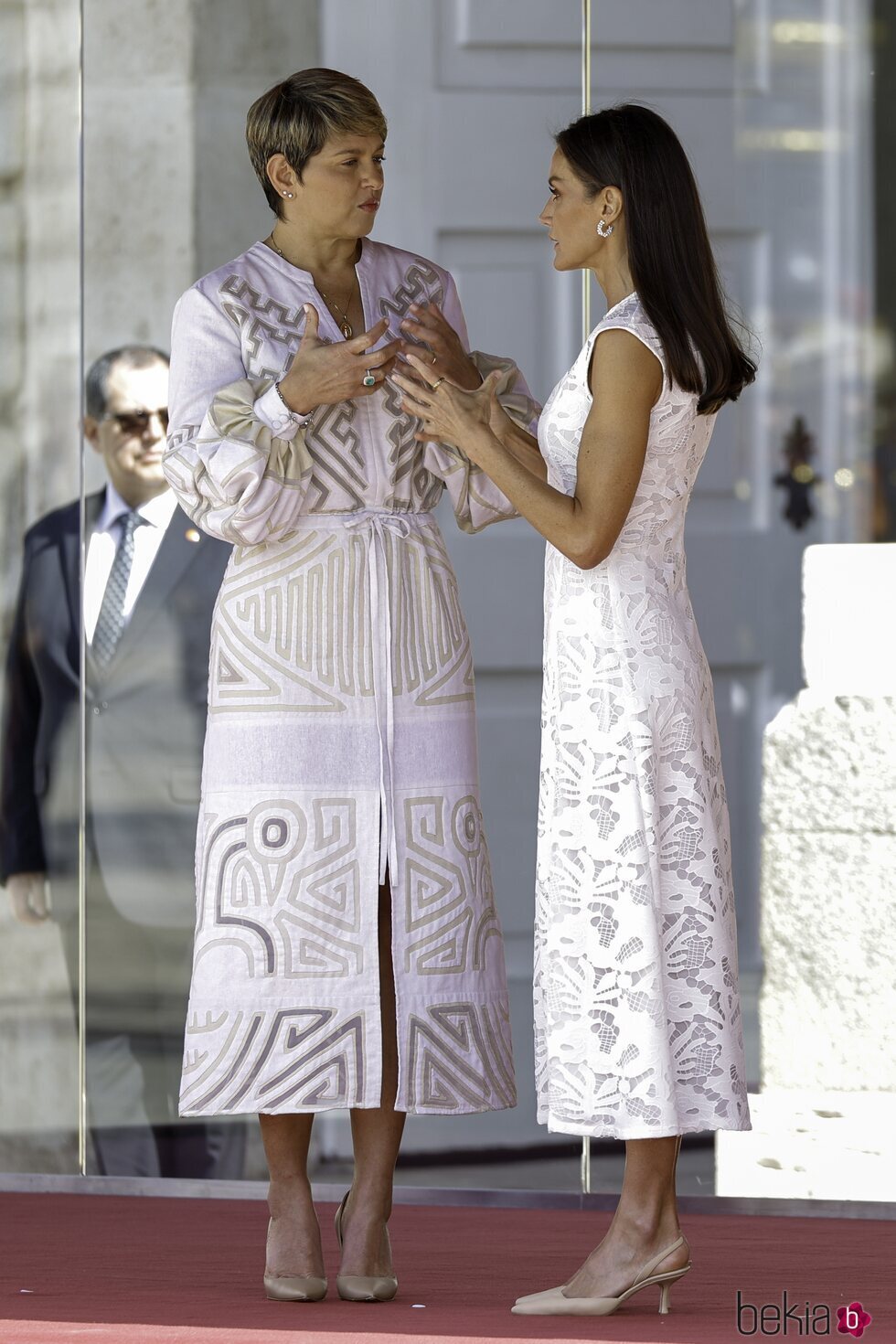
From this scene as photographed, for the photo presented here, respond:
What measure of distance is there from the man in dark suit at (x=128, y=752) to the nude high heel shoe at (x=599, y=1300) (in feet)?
5.37

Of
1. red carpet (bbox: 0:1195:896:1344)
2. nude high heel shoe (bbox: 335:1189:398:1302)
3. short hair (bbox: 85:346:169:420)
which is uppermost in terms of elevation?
short hair (bbox: 85:346:169:420)

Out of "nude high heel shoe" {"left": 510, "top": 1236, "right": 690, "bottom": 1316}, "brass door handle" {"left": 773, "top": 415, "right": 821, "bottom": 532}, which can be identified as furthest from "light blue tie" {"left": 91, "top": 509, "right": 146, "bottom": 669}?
"nude high heel shoe" {"left": 510, "top": 1236, "right": 690, "bottom": 1316}

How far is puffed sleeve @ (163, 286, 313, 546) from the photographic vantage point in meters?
2.95

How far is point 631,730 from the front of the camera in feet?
9.41

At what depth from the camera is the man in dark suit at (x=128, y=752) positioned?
175 inches

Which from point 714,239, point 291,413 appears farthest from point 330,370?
point 714,239

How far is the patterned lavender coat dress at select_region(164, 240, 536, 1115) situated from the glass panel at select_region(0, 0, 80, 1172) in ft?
4.67

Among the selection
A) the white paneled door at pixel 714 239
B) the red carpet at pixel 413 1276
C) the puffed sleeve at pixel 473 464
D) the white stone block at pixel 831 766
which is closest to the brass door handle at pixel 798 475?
the white paneled door at pixel 714 239

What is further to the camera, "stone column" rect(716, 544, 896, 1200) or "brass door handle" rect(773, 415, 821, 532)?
"brass door handle" rect(773, 415, 821, 532)

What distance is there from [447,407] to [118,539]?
5.46ft

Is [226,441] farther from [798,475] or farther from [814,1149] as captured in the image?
[814,1149]

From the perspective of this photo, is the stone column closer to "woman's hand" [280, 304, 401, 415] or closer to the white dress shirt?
the white dress shirt

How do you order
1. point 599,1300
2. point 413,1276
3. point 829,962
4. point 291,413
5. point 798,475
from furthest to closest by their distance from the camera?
point 798,475, point 829,962, point 413,1276, point 291,413, point 599,1300

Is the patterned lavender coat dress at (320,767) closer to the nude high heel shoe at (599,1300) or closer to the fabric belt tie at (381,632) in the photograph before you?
the fabric belt tie at (381,632)
